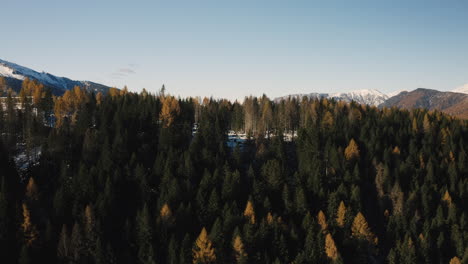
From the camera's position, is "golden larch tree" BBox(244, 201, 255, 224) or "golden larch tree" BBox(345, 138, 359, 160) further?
"golden larch tree" BBox(345, 138, 359, 160)

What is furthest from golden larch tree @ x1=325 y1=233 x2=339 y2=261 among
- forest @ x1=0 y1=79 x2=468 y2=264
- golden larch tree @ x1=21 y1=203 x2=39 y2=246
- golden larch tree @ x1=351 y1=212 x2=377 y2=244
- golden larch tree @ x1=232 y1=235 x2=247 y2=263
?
golden larch tree @ x1=21 y1=203 x2=39 y2=246

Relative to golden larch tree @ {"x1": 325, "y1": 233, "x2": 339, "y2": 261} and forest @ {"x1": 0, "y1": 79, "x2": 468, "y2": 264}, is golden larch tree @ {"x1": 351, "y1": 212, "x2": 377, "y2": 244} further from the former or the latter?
golden larch tree @ {"x1": 325, "y1": 233, "x2": 339, "y2": 261}

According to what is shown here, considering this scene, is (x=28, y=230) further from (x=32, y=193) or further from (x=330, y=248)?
(x=330, y=248)

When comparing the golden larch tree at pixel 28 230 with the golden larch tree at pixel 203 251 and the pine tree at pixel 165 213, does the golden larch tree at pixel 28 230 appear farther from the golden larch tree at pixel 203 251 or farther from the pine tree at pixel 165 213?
the golden larch tree at pixel 203 251

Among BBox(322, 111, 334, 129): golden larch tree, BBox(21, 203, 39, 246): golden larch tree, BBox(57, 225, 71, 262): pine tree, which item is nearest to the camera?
BBox(57, 225, 71, 262): pine tree

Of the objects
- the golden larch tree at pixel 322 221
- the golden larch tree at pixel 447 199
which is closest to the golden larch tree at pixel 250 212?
the golden larch tree at pixel 322 221

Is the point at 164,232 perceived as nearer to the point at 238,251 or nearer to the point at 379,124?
the point at 238,251

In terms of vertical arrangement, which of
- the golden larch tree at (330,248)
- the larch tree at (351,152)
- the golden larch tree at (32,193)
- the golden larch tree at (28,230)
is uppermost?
the larch tree at (351,152)

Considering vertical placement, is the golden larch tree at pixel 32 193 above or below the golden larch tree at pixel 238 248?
above
